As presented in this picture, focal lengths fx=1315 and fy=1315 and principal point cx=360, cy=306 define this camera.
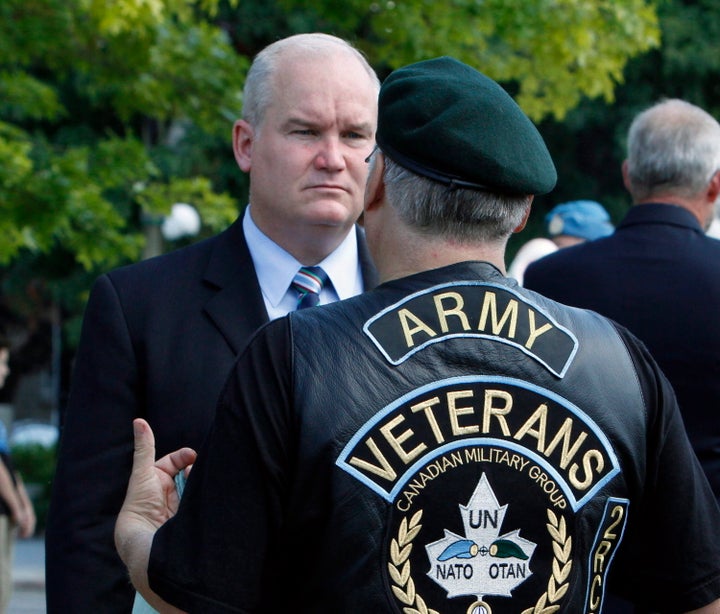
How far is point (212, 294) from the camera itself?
2908mm

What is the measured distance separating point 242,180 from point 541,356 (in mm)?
19156

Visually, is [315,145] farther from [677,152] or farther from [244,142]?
[677,152]

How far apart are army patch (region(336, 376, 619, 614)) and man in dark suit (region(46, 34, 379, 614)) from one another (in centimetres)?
94

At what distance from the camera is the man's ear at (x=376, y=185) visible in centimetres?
207

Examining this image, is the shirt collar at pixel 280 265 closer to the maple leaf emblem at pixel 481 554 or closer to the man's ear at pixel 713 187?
the maple leaf emblem at pixel 481 554

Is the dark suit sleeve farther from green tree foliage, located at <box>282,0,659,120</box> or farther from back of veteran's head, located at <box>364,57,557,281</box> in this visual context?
green tree foliage, located at <box>282,0,659,120</box>

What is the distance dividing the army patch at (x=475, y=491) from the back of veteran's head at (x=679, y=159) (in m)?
2.05

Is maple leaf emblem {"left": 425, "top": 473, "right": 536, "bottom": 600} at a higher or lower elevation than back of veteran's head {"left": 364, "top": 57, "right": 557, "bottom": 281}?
lower

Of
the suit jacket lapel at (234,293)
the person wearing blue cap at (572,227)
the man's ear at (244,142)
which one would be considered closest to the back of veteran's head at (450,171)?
the suit jacket lapel at (234,293)

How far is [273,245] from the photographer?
303cm

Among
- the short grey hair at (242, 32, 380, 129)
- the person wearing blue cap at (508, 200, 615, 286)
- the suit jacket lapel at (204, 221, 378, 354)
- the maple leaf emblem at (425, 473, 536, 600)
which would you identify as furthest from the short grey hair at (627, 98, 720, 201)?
the person wearing blue cap at (508, 200, 615, 286)

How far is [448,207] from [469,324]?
183mm

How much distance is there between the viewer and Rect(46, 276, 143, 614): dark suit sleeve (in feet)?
9.07

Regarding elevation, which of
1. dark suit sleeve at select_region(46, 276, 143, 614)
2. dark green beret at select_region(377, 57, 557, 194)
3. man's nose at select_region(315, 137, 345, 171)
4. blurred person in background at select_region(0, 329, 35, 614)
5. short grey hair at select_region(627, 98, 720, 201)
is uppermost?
dark green beret at select_region(377, 57, 557, 194)
